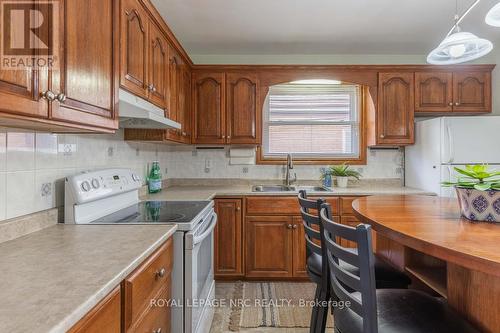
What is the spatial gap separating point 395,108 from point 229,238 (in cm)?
217

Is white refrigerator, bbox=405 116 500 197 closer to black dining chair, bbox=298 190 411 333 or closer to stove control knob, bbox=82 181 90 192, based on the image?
black dining chair, bbox=298 190 411 333

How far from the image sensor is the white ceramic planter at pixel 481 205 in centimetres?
135

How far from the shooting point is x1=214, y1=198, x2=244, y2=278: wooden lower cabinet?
9.75 ft

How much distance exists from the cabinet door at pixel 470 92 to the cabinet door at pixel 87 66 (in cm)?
332

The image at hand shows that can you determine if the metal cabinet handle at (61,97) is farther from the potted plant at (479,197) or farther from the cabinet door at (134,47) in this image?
the potted plant at (479,197)

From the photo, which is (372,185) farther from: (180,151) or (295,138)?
(180,151)

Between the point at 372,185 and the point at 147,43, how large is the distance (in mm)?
2765

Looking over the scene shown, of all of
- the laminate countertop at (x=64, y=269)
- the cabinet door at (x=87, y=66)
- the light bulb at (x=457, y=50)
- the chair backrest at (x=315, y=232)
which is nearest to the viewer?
the laminate countertop at (x=64, y=269)

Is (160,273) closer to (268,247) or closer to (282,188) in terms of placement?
(268,247)

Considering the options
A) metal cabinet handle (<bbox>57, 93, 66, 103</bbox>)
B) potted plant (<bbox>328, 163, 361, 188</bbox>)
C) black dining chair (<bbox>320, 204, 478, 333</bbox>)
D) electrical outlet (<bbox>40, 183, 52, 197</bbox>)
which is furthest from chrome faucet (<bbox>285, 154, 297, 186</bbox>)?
metal cabinet handle (<bbox>57, 93, 66, 103</bbox>)

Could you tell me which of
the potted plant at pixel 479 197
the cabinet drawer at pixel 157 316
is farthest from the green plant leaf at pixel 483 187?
the cabinet drawer at pixel 157 316

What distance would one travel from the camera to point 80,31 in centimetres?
117

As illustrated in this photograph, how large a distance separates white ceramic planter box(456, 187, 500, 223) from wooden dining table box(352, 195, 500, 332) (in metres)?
0.04

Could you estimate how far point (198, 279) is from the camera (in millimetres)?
1786
